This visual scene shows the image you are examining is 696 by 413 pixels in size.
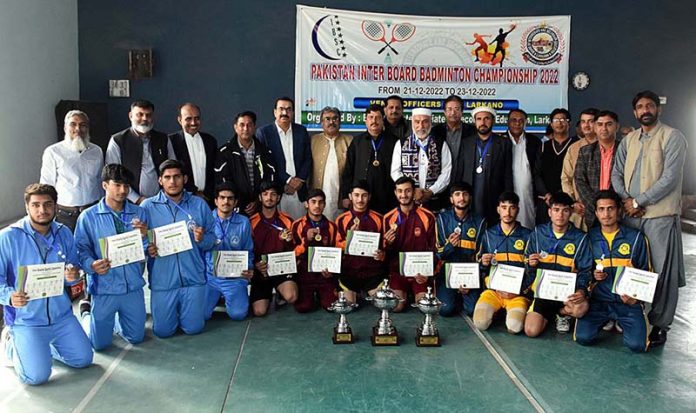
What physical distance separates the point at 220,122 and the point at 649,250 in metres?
6.10

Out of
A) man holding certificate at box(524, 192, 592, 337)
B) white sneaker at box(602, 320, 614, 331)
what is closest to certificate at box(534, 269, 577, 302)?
man holding certificate at box(524, 192, 592, 337)

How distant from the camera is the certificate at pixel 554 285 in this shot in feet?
13.5

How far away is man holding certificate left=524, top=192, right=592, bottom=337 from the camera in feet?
13.5

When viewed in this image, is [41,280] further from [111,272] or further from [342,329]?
[342,329]

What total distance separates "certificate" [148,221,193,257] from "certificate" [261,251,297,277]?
736 millimetres

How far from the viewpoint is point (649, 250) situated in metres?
4.14

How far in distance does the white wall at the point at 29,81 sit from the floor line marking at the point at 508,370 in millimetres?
5065

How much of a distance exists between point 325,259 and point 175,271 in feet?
3.99

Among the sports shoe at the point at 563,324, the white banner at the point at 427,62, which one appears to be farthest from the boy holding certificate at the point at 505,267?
the white banner at the point at 427,62

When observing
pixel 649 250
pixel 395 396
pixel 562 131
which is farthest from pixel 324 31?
pixel 395 396

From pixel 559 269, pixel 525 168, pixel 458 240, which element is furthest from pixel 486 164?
pixel 559 269

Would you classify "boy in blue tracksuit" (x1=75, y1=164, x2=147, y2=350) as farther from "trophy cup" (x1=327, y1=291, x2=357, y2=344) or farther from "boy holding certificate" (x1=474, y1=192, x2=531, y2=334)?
"boy holding certificate" (x1=474, y1=192, x2=531, y2=334)

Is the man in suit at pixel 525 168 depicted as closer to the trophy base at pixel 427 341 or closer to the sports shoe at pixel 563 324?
the sports shoe at pixel 563 324

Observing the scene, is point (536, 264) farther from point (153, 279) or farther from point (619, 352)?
point (153, 279)
